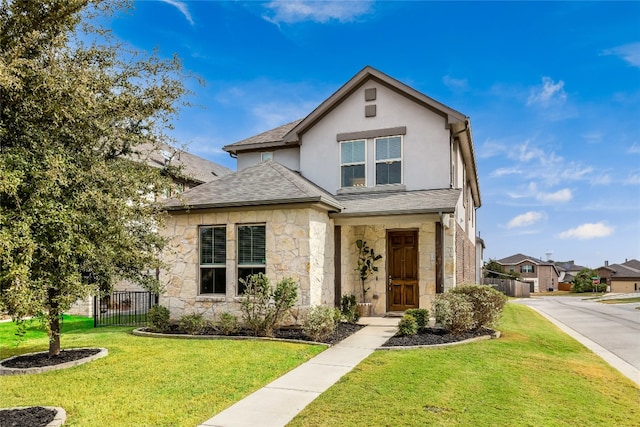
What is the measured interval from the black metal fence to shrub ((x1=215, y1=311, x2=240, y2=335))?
4.36 m

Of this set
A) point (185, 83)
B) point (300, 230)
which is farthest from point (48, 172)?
point (300, 230)

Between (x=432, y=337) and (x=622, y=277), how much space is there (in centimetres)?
7051

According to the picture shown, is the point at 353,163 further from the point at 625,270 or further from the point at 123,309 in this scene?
the point at 625,270

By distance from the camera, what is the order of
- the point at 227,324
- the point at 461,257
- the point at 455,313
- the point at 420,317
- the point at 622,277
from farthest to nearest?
the point at 622,277
the point at 461,257
the point at 420,317
the point at 227,324
the point at 455,313

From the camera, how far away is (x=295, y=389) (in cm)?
643

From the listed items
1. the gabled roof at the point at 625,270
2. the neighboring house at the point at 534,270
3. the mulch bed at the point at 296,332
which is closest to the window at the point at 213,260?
the mulch bed at the point at 296,332

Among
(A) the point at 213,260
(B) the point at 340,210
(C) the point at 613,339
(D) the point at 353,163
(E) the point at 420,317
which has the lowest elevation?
(C) the point at 613,339

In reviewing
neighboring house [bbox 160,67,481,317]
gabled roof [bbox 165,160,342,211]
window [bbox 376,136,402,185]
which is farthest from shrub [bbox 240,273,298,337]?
window [bbox 376,136,402,185]

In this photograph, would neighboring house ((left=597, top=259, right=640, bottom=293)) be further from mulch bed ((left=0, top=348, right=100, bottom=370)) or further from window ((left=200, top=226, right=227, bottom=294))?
mulch bed ((left=0, top=348, right=100, bottom=370))

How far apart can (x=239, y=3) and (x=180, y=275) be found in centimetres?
778

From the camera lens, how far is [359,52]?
16188 mm

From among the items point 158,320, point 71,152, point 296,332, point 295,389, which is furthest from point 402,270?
point 71,152

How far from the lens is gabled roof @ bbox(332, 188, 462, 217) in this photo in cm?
1173

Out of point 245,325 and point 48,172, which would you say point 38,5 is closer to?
point 48,172
